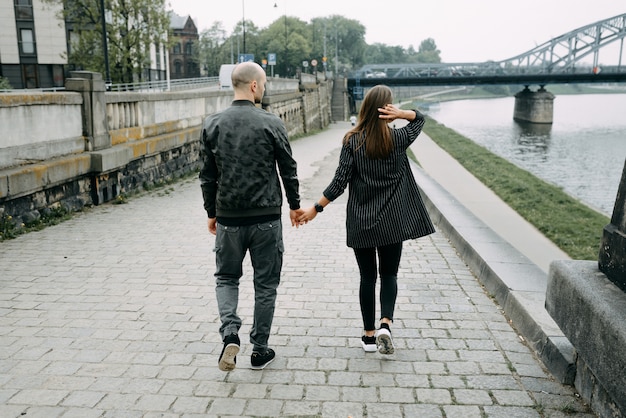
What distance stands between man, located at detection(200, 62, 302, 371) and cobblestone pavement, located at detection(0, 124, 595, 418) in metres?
0.38

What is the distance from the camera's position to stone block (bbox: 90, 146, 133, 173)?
9320 millimetres

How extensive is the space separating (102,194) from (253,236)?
23.0 feet

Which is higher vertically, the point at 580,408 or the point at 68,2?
the point at 68,2

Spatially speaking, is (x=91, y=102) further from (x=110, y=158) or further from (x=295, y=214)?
(x=295, y=214)

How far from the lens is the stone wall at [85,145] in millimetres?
7668

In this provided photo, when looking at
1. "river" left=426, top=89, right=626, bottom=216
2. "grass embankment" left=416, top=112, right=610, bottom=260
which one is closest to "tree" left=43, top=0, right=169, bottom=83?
"grass embankment" left=416, top=112, right=610, bottom=260

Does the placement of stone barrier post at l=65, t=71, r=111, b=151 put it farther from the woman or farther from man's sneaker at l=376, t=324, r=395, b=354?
man's sneaker at l=376, t=324, r=395, b=354

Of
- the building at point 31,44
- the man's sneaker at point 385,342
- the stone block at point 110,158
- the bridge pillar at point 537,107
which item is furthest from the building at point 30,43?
the bridge pillar at point 537,107

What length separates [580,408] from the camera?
3297mm

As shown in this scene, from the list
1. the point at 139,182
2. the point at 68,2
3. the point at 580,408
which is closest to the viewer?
the point at 580,408

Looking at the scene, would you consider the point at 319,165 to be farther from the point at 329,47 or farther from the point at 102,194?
the point at 329,47

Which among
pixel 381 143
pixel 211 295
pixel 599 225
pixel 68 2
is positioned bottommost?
pixel 599 225

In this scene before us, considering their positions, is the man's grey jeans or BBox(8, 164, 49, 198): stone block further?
BBox(8, 164, 49, 198): stone block

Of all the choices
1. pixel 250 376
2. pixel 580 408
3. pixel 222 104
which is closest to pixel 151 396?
pixel 250 376
